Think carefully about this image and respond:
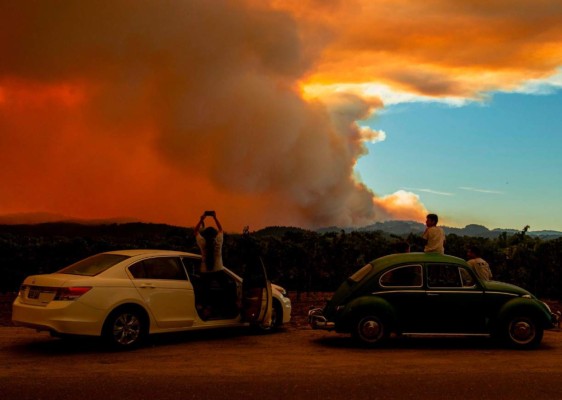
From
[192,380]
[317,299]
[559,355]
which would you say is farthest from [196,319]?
[317,299]

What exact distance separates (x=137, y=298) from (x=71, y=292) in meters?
1.05

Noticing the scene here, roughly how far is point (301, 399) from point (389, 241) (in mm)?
16637

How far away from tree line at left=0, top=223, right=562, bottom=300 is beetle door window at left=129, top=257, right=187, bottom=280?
9.63m

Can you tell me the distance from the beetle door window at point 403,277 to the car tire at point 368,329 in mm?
637

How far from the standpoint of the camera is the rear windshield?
11.6m

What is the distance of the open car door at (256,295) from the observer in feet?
41.0

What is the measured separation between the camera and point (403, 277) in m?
12.1

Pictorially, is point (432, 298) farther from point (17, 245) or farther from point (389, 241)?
point (17, 245)

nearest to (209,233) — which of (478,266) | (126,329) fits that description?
(126,329)

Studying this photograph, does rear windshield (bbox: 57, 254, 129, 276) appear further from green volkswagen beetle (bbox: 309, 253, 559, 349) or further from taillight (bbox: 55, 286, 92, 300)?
green volkswagen beetle (bbox: 309, 253, 559, 349)

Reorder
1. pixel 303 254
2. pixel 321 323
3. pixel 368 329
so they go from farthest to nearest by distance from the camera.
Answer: pixel 303 254 < pixel 321 323 < pixel 368 329

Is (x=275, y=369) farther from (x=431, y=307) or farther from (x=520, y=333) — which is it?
(x=520, y=333)

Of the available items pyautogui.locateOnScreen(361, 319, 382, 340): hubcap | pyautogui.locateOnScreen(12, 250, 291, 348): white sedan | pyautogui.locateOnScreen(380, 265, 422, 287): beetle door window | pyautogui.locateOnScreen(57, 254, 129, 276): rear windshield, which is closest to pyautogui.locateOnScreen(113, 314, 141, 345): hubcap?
pyautogui.locateOnScreen(12, 250, 291, 348): white sedan

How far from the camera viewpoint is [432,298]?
12.0 meters
